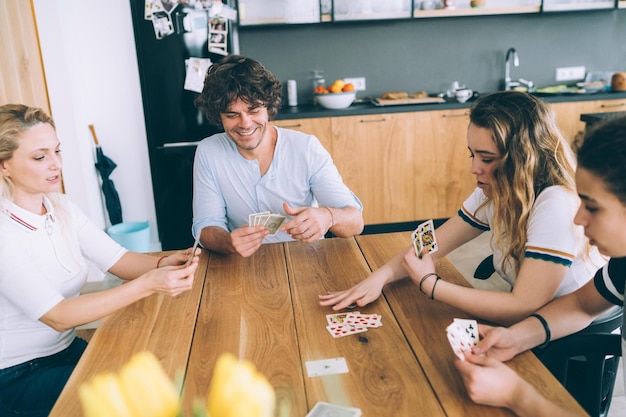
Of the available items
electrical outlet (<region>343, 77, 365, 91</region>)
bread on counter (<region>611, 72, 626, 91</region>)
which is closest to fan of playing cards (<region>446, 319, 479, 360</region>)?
electrical outlet (<region>343, 77, 365, 91</region>)

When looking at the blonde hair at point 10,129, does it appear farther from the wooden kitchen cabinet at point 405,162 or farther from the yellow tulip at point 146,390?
the wooden kitchen cabinet at point 405,162

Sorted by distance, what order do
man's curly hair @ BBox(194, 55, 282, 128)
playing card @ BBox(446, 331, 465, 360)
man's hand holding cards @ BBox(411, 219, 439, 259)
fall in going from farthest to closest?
man's curly hair @ BBox(194, 55, 282, 128)
man's hand holding cards @ BBox(411, 219, 439, 259)
playing card @ BBox(446, 331, 465, 360)

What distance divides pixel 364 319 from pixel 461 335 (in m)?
0.29

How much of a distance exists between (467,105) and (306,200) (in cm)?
227

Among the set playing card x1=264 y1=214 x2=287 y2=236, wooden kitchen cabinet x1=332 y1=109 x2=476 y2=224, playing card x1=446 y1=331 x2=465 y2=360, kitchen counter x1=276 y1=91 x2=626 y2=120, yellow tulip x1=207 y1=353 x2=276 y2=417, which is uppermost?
yellow tulip x1=207 y1=353 x2=276 y2=417

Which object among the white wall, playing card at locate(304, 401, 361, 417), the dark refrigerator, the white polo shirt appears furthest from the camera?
the dark refrigerator

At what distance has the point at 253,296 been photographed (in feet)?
5.27

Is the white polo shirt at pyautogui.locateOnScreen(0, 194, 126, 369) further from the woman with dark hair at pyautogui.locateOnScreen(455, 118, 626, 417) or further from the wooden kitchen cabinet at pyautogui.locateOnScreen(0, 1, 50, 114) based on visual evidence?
the wooden kitchen cabinet at pyautogui.locateOnScreen(0, 1, 50, 114)

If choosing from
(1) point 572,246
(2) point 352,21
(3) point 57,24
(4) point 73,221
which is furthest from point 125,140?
(1) point 572,246

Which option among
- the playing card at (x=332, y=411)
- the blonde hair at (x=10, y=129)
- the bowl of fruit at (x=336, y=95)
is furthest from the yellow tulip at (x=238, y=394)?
the bowl of fruit at (x=336, y=95)

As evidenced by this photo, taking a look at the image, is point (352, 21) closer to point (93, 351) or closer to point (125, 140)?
point (125, 140)

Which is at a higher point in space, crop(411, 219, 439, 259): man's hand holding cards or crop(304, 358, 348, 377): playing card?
crop(411, 219, 439, 259): man's hand holding cards

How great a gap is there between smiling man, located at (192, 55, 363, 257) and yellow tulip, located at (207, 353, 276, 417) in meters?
1.42

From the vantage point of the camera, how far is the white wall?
345cm
